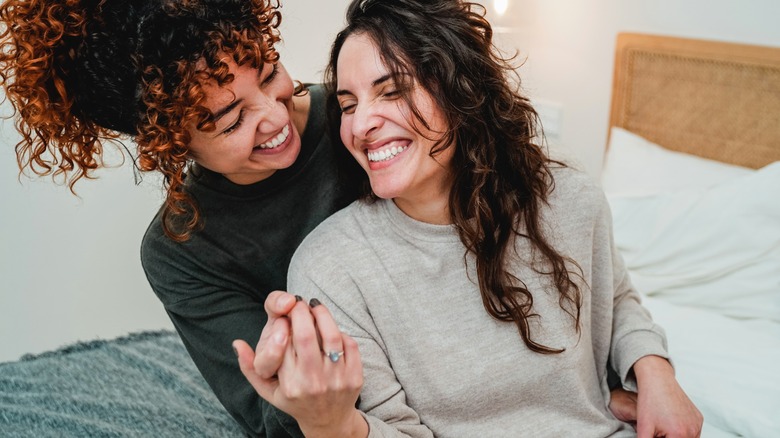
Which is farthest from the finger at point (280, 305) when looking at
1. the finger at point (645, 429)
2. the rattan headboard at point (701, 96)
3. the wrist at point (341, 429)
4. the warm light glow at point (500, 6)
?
the warm light glow at point (500, 6)

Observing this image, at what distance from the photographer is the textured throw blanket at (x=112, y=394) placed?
1.40m

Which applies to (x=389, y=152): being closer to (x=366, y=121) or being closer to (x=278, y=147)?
(x=366, y=121)

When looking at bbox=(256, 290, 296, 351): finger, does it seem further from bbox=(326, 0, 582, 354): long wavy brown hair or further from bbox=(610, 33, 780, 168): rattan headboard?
bbox=(610, 33, 780, 168): rattan headboard

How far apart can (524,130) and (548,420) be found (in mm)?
499

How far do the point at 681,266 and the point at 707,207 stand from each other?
0.18 m

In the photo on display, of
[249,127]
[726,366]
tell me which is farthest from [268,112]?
[726,366]

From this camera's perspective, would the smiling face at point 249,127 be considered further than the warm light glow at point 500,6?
No

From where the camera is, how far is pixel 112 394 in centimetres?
152

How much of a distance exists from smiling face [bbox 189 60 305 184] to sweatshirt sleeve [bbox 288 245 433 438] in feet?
0.64

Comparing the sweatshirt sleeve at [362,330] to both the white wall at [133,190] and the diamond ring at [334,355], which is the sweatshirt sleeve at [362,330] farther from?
the white wall at [133,190]

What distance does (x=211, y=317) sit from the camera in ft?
4.32

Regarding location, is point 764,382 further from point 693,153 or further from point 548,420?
point 693,153

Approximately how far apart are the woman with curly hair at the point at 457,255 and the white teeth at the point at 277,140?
0.12 m

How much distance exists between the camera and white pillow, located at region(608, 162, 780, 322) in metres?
1.79
